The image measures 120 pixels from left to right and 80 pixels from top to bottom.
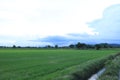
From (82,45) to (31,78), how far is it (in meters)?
109

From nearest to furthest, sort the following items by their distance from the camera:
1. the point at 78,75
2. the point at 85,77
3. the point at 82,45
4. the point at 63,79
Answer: the point at 63,79 < the point at 78,75 < the point at 85,77 < the point at 82,45

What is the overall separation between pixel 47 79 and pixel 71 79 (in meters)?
1.44

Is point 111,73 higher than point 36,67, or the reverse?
point 36,67

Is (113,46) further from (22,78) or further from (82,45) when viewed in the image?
(22,78)

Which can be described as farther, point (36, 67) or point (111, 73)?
point (36, 67)

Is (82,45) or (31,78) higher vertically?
(82,45)

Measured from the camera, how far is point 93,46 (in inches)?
5032

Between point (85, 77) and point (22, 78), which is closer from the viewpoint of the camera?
point (22, 78)

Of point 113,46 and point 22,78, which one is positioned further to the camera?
point 113,46

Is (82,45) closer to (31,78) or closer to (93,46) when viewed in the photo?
(93,46)

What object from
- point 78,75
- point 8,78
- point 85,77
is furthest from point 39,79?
point 85,77

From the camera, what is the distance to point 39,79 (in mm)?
18172

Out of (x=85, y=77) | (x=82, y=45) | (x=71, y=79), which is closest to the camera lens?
(x=71, y=79)

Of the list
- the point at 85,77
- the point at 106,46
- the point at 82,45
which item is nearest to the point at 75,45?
the point at 82,45
